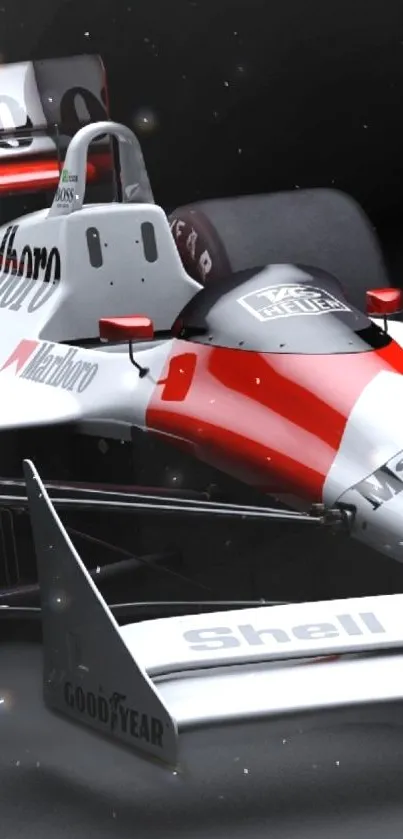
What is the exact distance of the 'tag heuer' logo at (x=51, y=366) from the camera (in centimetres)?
423

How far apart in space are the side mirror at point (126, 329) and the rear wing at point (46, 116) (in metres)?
2.56

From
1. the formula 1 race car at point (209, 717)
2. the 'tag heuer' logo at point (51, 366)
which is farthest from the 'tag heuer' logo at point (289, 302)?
the formula 1 race car at point (209, 717)

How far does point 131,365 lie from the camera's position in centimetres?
414

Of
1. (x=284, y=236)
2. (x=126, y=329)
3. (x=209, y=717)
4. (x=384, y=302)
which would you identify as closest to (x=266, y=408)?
(x=126, y=329)

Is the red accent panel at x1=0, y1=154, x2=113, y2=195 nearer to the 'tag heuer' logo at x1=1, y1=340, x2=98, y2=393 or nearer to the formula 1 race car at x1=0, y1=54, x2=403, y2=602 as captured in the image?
the formula 1 race car at x1=0, y1=54, x2=403, y2=602

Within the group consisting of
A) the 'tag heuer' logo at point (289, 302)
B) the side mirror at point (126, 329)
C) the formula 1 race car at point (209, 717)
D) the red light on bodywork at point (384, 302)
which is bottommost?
the formula 1 race car at point (209, 717)

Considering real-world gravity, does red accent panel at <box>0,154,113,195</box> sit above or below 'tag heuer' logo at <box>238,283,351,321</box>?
below

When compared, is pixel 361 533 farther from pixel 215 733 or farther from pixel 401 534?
pixel 215 733

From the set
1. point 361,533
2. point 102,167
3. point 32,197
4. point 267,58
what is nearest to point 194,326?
point 361,533

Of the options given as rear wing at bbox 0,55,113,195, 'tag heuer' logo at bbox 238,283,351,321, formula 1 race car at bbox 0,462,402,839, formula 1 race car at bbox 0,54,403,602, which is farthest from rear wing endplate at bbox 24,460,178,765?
rear wing at bbox 0,55,113,195

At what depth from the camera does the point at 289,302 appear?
157 inches

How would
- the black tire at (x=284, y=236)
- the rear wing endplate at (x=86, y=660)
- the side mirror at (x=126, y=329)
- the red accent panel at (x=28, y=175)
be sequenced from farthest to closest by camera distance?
the red accent panel at (x=28, y=175) < the black tire at (x=284, y=236) < the side mirror at (x=126, y=329) < the rear wing endplate at (x=86, y=660)

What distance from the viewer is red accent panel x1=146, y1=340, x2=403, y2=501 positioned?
12.0 feet

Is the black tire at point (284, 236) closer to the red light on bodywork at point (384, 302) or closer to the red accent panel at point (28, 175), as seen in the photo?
the red light on bodywork at point (384, 302)
